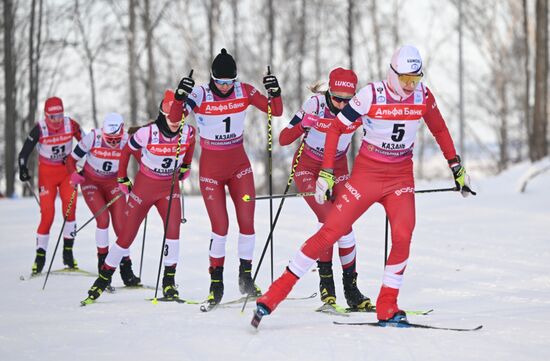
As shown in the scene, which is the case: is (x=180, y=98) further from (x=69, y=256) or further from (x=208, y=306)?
(x=69, y=256)

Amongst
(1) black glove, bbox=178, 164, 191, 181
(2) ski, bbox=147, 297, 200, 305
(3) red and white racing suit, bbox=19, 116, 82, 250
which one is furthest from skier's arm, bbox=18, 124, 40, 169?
(2) ski, bbox=147, 297, 200, 305

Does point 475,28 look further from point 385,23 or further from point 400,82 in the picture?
point 400,82

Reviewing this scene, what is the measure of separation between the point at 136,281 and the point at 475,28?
2360 centimetres

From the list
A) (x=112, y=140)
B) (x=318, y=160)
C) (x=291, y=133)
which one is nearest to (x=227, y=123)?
(x=291, y=133)

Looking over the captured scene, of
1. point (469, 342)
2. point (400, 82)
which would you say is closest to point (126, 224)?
point (400, 82)

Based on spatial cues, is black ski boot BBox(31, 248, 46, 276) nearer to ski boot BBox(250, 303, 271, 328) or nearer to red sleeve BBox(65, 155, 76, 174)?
red sleeve BBox(65, 155, 76, 174)

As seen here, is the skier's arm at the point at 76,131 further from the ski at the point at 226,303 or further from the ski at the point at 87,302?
the ski at the point at 226,303

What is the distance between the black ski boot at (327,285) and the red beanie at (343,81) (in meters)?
1.52

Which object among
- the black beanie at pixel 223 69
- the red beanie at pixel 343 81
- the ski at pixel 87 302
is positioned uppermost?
the black beanie at pixel 223 69

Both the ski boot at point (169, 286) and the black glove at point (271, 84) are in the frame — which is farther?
the ski boot at point (169, 286)

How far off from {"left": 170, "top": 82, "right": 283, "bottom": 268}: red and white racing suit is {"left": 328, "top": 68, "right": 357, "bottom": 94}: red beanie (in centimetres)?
61

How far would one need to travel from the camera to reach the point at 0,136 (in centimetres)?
3572

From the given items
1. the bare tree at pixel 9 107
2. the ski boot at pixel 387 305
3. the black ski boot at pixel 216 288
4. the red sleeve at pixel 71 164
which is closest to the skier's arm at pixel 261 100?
the black ski boot at pixel 216 288

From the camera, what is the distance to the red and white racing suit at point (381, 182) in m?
5.59
